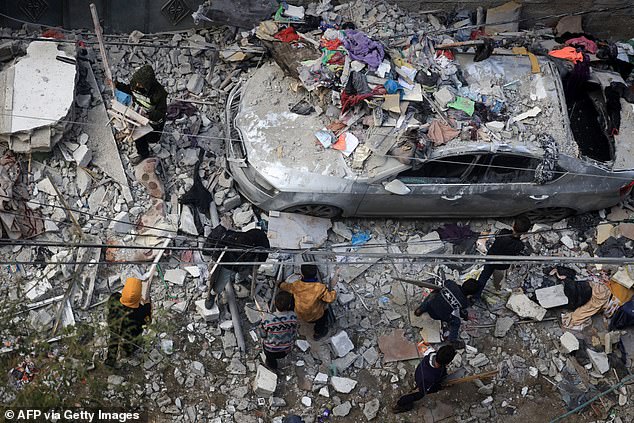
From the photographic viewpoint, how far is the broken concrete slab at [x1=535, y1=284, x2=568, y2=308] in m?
10.0

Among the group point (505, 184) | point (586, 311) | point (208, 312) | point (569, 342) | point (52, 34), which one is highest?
point (52, 34)

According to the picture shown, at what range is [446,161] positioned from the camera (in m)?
9.74

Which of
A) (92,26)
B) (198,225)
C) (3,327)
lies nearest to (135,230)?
(198,225)

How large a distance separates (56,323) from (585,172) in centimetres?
668

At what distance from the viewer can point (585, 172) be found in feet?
33.3

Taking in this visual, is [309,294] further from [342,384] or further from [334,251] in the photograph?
[334,251]

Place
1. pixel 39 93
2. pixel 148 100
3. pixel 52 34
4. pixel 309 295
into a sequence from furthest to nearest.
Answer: pixel 52 34
pixel 39 93
pixel 148 100
pixel 309 295

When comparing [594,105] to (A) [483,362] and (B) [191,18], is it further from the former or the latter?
(B) [191,18]

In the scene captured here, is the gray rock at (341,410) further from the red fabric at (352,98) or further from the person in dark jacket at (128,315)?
the red fabric at (352,98)

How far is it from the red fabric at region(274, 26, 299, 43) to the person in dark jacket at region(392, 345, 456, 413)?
4668mm

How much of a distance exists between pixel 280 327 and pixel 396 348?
70.2 inches

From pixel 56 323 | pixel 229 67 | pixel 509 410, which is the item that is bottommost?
pixel 509 410

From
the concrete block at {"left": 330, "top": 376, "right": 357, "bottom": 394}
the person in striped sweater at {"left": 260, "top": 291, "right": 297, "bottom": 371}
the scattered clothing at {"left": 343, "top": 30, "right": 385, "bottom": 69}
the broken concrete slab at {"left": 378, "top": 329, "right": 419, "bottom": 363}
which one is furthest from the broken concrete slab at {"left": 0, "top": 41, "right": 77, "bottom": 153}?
the broken concrete slab at {"left": 378, "top": 329, "right": 419, "bottom": 363}

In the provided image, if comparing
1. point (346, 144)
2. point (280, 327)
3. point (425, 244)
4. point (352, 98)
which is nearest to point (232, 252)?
point (280, 327)
